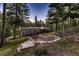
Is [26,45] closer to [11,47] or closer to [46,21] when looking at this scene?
[11,47]

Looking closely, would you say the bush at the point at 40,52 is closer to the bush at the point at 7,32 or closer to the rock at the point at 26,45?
the rock at the point at 26,45

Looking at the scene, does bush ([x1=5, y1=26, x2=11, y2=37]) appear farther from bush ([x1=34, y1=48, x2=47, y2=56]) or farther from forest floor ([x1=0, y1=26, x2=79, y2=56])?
bush ([x1=34, y1=48, x2=47, y2=56])

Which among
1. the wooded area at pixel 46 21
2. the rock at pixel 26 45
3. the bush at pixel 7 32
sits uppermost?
the wooded area at pixel 46 21

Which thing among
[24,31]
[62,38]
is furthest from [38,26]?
[62,38]

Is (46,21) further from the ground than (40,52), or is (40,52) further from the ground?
(46,21)

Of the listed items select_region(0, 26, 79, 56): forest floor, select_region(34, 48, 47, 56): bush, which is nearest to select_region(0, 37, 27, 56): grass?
select_region(0, 26, 79, 56): forest floor

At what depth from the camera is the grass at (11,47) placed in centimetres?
153

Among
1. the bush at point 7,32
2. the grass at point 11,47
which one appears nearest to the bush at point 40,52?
the grass at point 11,47

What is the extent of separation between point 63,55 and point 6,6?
0.64m

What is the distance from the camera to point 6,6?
1557 mm

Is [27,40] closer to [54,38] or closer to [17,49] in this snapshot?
[17,49]

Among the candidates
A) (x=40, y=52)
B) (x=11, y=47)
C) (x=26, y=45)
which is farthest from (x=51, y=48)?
(x=11, y=47)

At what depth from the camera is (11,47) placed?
1546mm

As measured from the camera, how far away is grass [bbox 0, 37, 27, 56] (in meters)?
1.53
